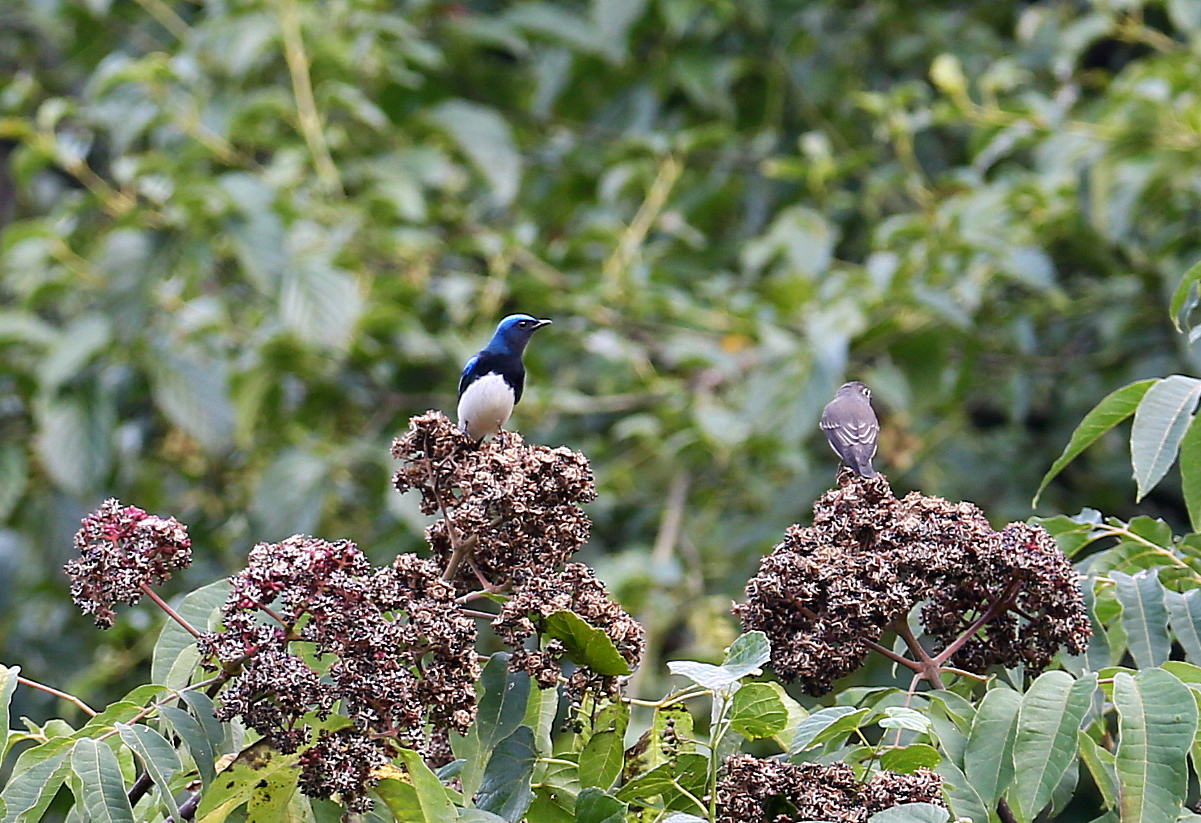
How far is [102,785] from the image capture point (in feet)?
5.70

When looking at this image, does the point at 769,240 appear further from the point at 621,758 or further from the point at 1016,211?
the point at 621,758

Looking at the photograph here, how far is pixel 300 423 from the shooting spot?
6156 mm

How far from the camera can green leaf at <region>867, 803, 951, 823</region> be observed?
5.50 feet

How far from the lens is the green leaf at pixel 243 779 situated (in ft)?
5.86

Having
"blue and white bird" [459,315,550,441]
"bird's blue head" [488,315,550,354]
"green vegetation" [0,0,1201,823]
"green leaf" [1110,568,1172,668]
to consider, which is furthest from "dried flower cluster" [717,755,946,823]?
"green vegetation" [0,0,1201,823]

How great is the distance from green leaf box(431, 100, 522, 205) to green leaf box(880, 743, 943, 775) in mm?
4962

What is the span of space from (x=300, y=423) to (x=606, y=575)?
5.52ft

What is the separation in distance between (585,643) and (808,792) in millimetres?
346

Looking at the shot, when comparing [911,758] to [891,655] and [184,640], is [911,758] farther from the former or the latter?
[184,640]

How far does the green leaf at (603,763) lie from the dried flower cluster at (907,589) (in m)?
0.29

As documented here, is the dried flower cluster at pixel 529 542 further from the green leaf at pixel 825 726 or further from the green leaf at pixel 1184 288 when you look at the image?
the green leaf at pixel 1184 288

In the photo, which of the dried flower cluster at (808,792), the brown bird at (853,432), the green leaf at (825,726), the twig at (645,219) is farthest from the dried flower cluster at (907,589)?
the twig at (645,219)

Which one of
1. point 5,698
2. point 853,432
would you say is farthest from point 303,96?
point 5,698

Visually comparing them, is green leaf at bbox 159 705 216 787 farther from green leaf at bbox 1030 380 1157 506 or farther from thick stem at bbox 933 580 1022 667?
green leaf at bbox 1030 380 1157 506
